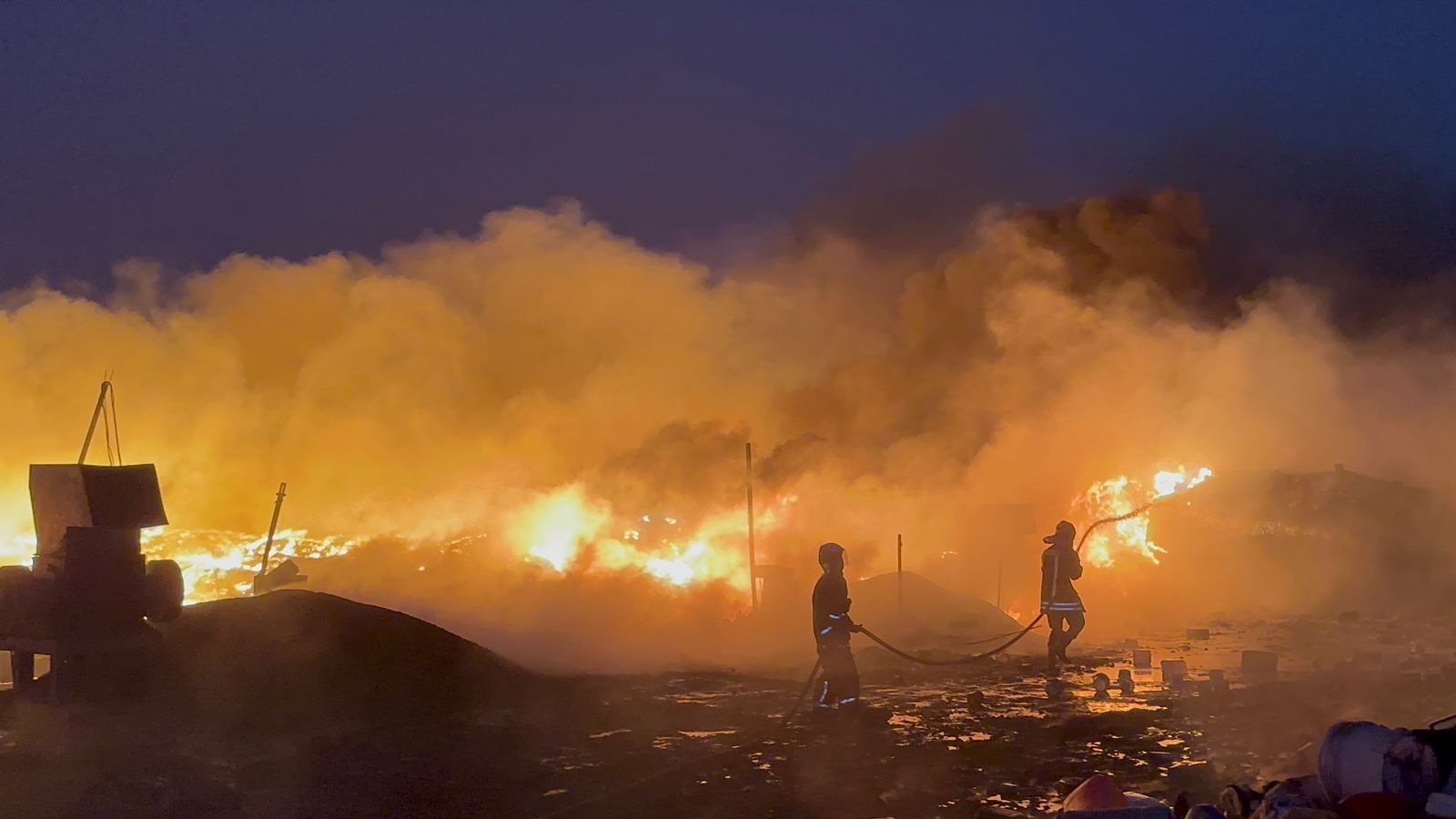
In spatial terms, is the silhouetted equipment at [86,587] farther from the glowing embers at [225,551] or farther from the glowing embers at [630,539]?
the glowing embers at [225,551]

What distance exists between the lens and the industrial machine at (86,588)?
11.8 m

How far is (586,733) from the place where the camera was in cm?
1216

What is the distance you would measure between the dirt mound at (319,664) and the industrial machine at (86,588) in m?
0.72

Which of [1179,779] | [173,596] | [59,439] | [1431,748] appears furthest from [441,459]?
[1431,748]

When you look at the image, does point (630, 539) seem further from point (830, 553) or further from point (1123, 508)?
point (830, 553)

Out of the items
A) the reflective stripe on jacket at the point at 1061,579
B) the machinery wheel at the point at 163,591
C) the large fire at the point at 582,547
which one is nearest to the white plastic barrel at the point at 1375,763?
the reflective stripe on jacket at the point at 1061,579

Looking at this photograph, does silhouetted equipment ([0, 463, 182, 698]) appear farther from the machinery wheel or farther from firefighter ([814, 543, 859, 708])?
firefighter ([814, 543, 859, 708])

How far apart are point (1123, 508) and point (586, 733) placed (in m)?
22.4

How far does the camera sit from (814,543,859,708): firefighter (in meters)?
13.3

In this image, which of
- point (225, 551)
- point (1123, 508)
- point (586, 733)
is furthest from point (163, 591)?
point (1123, 508)

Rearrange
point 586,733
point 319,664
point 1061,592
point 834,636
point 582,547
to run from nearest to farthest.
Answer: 1. point 586,733
2. point 834,636
3. point 319,664
4. point 1061,592
5. point 582,547

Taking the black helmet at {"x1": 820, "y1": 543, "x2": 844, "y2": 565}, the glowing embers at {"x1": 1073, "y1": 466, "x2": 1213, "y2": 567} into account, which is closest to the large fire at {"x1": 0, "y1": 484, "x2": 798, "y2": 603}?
the glowing embers at {"x1": 1073, "y1": 466, "x2": 1213, "y2": 567}

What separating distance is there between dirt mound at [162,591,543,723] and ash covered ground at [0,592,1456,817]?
0.11 feet

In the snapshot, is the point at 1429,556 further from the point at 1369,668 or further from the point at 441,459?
the point at 441,459
